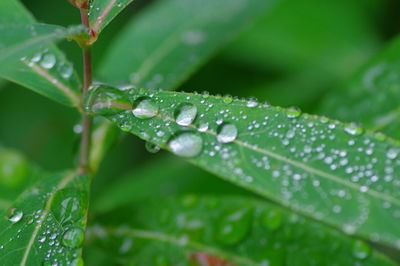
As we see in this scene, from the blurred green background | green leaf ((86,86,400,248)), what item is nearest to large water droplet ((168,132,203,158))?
green leaf ((86,86,400,248))

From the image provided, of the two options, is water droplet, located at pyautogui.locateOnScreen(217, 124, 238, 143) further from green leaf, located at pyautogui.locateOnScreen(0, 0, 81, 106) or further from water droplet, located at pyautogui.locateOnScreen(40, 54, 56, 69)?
water droplet, located at pyautogui.locateOnScreen(40, 54, 56, 69)

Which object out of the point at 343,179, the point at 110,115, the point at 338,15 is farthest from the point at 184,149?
the point at 338,15

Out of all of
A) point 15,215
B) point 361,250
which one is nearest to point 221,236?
point 361,250

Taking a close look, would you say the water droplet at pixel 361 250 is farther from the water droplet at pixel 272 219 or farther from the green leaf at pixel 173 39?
the green leaf at pixel 173 39

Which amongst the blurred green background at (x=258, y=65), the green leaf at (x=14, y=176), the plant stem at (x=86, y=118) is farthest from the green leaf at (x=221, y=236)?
the blurred green background at (x=258, y=65)

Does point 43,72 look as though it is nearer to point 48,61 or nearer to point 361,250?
point 48,61
